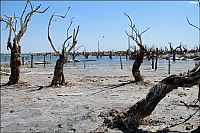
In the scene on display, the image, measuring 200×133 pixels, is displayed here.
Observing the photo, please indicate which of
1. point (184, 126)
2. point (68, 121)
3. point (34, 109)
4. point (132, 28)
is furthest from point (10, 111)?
point (132, 28)

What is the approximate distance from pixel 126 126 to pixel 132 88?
29.6 feet

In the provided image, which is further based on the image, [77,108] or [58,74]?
[58,74]

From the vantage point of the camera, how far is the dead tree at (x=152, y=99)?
8.20m

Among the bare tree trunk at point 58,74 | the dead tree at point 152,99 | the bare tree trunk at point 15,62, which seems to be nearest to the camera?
the dead tree at point 152,99

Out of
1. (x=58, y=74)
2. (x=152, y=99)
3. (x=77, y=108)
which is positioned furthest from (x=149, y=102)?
(x=58, y=74)

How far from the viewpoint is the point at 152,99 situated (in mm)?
8609

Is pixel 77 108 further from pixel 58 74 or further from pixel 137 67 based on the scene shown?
pixel 137 67

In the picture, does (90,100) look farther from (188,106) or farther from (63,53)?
(63,53)

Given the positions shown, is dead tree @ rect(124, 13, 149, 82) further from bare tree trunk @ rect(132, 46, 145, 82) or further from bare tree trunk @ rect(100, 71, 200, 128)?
bare tree trunk @ rect(100, 71, 200, 128)

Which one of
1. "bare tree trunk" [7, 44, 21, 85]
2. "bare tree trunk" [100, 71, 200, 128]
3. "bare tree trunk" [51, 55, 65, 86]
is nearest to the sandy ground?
"bare tree trunk" [100, 71, 200, 128]

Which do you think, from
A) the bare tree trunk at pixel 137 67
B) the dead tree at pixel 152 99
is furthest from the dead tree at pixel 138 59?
the dead tree at pixel 152 99

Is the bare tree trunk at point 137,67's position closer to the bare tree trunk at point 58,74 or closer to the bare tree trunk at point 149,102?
the bare tree trunk at point 58,74

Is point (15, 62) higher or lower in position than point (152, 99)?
higher

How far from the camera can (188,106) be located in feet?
38.1
